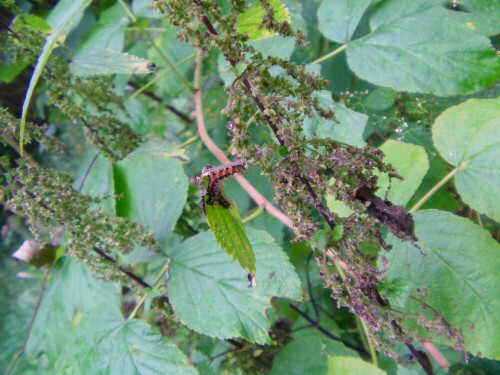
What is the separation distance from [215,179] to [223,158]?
39.4 inches

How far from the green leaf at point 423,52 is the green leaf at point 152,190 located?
2.87 ft

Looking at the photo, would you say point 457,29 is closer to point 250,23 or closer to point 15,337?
point 250,23

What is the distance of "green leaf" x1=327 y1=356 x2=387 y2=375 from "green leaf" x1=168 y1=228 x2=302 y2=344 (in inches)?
10.7

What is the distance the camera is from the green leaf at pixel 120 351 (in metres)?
1.37

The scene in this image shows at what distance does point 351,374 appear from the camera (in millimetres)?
1304

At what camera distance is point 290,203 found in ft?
2.55

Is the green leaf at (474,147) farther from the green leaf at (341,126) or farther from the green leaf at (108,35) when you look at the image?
the green leaf at (108,35)

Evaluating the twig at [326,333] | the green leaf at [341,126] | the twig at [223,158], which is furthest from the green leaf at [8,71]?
the twig at [326,333]

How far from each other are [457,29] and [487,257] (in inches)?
33.4

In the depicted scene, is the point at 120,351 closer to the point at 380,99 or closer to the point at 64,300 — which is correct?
the point at 64,300

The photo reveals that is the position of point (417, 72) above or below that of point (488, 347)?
above

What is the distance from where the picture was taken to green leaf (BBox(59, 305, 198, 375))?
1.37 meters

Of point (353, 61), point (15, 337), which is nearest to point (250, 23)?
point (353, 61)

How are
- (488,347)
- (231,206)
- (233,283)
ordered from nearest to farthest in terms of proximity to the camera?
(231,206) < (488,347) < (233,283)
